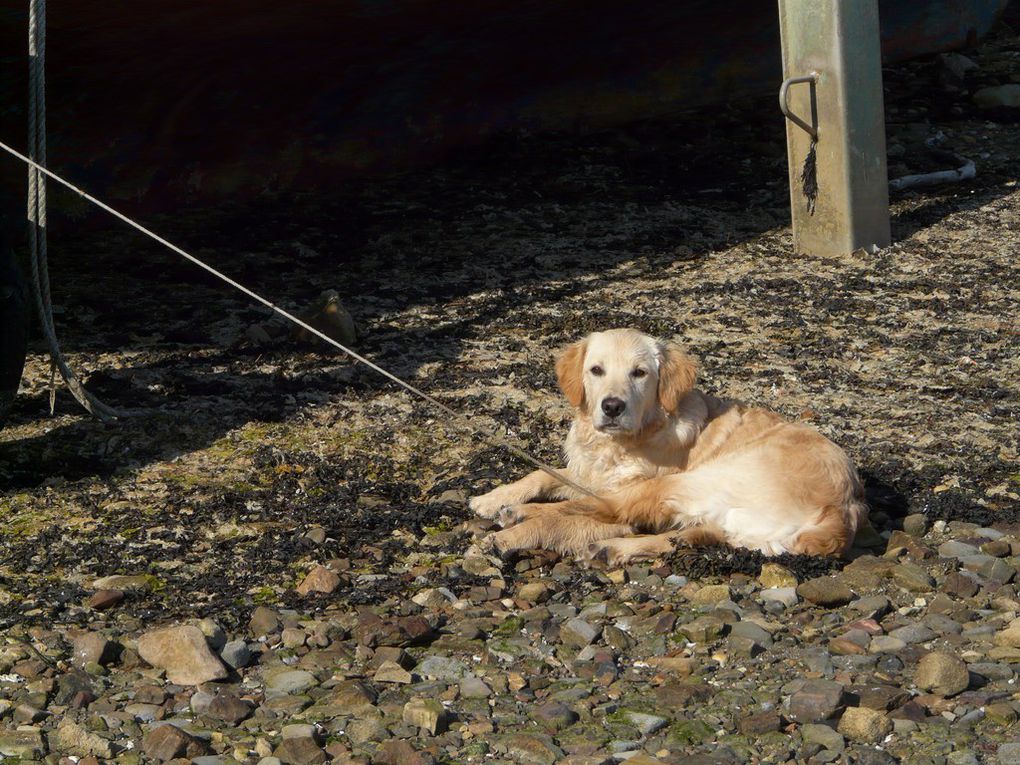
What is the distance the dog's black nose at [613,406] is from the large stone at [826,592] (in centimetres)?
88

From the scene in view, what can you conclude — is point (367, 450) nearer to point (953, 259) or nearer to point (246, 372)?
point (246, 372)

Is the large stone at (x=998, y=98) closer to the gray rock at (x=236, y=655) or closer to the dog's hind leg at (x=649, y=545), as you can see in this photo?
the dog's hind leg at (x=649, y=545)

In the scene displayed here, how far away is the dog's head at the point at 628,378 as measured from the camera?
4.56 meters

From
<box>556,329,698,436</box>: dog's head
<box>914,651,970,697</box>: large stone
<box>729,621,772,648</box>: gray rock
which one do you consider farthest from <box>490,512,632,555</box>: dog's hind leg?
<box>914,651,970,697</box>: large stone

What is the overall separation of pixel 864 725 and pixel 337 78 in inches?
277

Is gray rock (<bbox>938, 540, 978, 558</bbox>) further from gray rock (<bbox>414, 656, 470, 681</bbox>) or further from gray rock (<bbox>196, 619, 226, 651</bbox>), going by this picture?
gray rock (<bbox>196, 619, 226, 651</bbox>)

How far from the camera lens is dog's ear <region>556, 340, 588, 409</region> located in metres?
4.78

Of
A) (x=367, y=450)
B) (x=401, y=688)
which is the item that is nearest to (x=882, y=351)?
(x=367, y=450)

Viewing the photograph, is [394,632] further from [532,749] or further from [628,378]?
[628,378]

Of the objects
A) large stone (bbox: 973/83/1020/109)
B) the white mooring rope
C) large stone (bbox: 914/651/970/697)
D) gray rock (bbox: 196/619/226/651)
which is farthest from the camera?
large stone (bbox: 973/83/1020/109)

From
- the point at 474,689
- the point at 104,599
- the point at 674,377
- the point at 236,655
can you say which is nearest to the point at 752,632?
the point at 474,689

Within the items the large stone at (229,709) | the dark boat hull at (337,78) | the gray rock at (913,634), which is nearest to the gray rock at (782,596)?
the gray rock at (913,634)

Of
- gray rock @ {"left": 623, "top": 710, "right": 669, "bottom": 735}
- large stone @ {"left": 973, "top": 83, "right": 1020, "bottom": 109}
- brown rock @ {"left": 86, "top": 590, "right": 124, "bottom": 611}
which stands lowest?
gray rock @ {"left": 623, "top": 710, "right": 669, "bottom": 735}

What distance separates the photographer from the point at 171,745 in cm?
318
